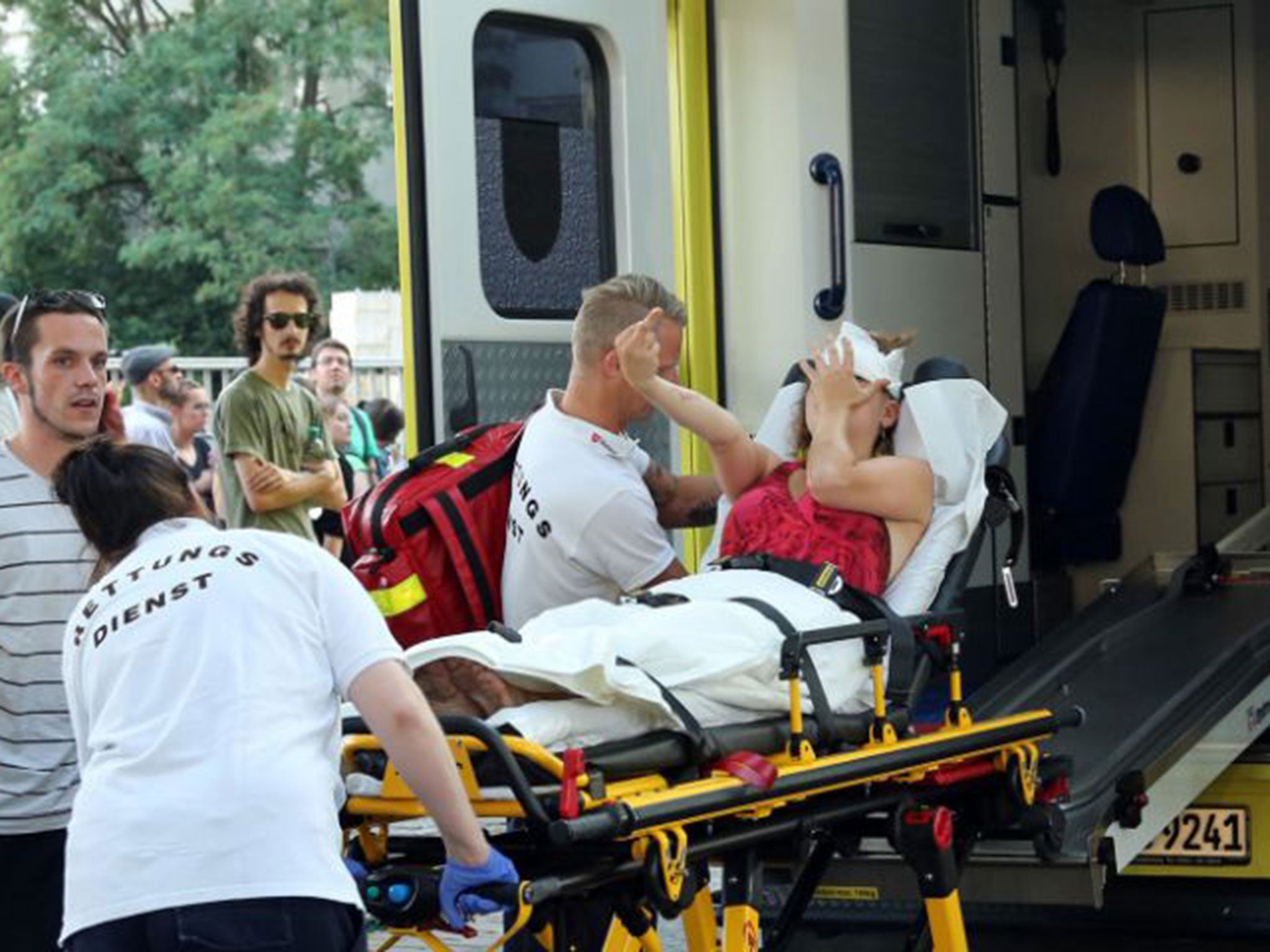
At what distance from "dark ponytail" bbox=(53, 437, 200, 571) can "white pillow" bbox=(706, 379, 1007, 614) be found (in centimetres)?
196

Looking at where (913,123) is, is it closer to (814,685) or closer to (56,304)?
(814,685)

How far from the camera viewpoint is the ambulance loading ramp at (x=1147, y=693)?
5508 mm

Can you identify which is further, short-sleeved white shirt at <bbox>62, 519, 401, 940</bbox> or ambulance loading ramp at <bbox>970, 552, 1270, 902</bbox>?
ambulance loading ramp at <bbox>970, 552, 1270, 902</bbox>

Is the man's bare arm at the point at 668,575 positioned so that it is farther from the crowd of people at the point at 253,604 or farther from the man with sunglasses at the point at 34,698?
the man with sunglasses at the point at 34,698

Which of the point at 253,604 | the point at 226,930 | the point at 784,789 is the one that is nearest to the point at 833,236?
the point at 784,789

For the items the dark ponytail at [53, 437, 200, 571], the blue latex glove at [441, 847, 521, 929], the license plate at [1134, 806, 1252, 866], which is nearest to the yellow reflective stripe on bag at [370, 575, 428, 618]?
the dark ponytail at [53, 437, 200, 571]

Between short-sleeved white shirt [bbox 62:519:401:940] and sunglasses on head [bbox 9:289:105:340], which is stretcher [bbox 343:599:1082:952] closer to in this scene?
short-sleeved white shirt [bbox 62:519:401:940]

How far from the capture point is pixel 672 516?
599 cm

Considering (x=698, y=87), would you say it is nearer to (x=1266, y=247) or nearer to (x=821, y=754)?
(x=821, y=754)

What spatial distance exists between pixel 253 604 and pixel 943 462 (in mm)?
2390

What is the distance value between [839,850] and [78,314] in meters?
1.83

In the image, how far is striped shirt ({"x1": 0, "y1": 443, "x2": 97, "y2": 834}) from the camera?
181 inches

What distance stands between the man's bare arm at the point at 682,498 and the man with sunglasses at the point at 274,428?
2357 millimetres

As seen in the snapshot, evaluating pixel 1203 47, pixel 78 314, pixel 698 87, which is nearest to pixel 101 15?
pixel 1203 47
